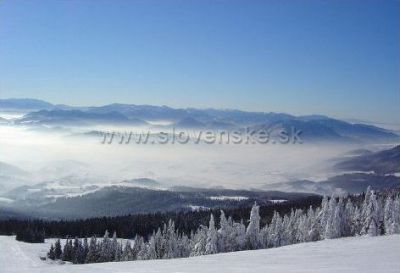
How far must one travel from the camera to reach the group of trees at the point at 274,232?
76.1m

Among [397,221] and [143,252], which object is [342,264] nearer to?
[397,221]

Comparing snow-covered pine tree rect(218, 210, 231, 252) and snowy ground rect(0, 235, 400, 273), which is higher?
snowy ground rect(0, 235, 400, 273)

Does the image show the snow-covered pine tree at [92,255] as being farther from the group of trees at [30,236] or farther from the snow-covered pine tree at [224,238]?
the group of trees at [30,236]

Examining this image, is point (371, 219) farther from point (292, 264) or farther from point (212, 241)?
point (292, 264)

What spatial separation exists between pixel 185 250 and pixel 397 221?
4002cm

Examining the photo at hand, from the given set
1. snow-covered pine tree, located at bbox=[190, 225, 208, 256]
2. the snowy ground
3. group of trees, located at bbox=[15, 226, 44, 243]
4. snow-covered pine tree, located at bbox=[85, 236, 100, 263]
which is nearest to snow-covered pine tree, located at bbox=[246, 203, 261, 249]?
snow-covered pine tree, located at bbox=[190, 225, 208, 256]

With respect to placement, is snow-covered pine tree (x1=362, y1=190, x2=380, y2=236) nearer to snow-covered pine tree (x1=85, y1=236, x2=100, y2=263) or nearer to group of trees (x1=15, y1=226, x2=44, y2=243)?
snow-covered pine tree (x1=85, y1=236, x2=100, y2=263)

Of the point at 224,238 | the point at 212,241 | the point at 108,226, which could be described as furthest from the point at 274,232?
the point at 108,226

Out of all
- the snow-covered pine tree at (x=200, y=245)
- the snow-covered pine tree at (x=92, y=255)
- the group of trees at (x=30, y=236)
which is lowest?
the group of trees at (x=30, y=236)

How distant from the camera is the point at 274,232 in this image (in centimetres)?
9312

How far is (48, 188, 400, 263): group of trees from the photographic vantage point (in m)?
76.1

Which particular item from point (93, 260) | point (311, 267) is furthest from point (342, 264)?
point (93, 260)

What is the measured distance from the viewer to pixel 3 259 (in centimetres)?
10350

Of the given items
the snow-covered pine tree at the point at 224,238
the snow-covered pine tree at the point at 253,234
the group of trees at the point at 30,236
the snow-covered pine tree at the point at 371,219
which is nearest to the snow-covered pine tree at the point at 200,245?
the snow-covered pine tree at the point at 224,238
